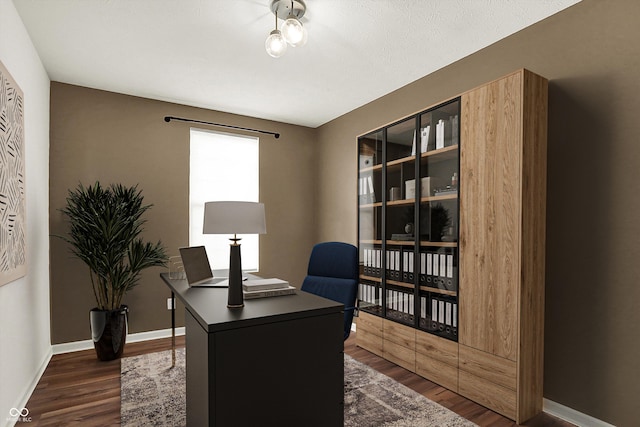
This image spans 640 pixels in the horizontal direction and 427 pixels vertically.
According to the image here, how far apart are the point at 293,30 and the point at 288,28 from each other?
0.11ft

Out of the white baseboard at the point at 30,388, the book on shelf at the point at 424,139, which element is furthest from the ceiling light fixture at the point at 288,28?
the white baseboard at the point at 30,388

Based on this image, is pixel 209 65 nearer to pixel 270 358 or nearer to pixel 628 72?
pixel 270 358

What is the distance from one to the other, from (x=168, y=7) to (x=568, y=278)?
10.1ft

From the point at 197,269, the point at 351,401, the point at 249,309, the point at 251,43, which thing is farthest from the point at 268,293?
the point at 251,43

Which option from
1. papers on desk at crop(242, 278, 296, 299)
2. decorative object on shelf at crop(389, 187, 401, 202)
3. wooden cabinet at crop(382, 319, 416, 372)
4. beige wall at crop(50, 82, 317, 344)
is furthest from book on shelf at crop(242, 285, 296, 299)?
beige wall at crop(50, 82, 317, 344)

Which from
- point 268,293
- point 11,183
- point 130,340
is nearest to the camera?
point 268,293

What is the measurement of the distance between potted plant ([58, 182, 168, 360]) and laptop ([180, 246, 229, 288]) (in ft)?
3.75

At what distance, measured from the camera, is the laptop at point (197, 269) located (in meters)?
2.32

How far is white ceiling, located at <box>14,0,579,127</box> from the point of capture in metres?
2.28

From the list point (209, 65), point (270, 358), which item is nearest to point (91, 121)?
point (209, 65)

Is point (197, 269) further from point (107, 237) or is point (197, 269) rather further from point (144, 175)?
point (144, 175)

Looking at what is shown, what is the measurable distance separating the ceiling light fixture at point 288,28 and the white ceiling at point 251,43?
0.07m

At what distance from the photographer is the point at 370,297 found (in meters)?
3.44

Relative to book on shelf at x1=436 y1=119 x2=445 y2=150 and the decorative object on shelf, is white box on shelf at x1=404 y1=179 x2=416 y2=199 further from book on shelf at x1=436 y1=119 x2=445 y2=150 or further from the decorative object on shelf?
book on shelf at x1=436 y1=119 x2=445 y2=150
